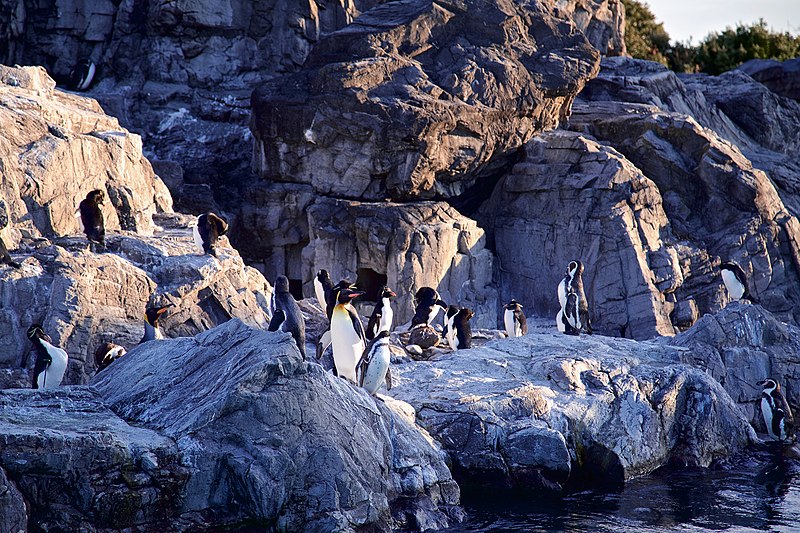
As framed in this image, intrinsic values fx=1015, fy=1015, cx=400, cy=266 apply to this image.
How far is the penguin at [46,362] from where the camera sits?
1231 centimetres

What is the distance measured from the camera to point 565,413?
486 inches

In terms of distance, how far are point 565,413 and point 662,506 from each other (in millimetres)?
1672

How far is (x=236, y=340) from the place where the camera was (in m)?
9.85

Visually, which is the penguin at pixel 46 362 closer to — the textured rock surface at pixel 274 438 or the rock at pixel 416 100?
the textured rock surface at pixel 274 438

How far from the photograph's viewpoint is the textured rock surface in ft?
28.1

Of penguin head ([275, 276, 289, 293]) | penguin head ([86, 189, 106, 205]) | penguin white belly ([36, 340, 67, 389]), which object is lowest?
penguin white belly ([36, 340, 67, 389])

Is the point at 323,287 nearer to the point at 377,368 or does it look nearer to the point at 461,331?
the point at 461,331

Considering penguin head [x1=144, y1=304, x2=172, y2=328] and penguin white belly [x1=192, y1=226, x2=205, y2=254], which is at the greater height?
penguin white belly [x1=192, y1=226, x2=205, y2=254]

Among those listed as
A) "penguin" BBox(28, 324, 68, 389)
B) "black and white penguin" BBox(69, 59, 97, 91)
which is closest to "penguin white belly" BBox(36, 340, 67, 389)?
"penguin" BBox(28, 324, 68, 389)

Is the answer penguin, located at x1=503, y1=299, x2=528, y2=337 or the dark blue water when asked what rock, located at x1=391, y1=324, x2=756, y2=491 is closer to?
the dark blue water

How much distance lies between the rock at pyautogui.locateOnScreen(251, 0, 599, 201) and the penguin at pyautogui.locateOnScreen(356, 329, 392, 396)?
10.8m

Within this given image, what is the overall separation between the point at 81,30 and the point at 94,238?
13051 millimetres

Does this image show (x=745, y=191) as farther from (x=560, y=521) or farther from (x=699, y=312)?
(x=560, y=521)

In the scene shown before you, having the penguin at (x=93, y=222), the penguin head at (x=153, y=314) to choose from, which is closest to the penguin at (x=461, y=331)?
the penguin head at (x=153, y=314)
